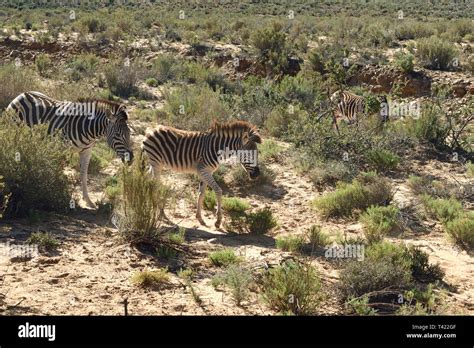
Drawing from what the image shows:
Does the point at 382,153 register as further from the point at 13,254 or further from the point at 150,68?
the point at 150,68

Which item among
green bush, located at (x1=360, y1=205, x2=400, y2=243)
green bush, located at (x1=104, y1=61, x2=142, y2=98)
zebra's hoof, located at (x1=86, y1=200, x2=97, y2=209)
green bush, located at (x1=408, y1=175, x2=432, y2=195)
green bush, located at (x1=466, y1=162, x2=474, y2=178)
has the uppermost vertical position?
green bush, located at (x1=104, y1=61, x2=142, y2=98)

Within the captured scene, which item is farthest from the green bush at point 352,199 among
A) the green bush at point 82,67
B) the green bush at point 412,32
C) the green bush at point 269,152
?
the green bush at point 412,32

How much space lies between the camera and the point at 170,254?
742cm

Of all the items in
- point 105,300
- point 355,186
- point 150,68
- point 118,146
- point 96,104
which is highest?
point 150,68

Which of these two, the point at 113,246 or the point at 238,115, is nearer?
the point at 113,246

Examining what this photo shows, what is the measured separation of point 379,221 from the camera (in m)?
9.12

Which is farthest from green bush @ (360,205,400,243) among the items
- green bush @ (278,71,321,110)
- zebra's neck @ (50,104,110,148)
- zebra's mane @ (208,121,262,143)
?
green bush @ (278,71,321,110)

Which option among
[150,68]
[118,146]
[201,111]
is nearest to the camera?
[118,146]

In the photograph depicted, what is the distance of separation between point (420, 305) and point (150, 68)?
18.3 m

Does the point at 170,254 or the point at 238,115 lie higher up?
the point at 238,115

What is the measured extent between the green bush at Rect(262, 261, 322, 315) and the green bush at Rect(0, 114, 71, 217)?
3.99 m

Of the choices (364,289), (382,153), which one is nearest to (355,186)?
(382,153)

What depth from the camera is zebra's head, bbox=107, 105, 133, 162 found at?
31.4 ft

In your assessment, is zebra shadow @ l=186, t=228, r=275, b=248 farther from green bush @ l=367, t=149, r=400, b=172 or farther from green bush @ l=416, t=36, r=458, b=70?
green bush @ l=416, t=36, r=458, b=70
